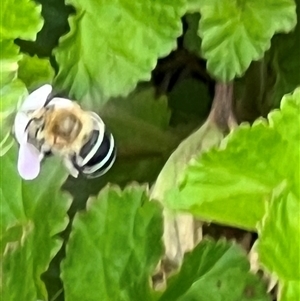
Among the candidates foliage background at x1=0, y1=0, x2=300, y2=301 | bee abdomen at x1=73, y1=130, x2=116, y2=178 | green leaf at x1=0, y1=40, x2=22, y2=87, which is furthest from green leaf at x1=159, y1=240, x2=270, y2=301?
green leaf at x1=0, y1=40, x2=22, y2=87

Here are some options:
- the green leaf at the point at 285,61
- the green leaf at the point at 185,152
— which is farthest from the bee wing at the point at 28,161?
the green leaf at the point at 285,61

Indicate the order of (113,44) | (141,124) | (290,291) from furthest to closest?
(141,124)
(113,44)
(290,291)

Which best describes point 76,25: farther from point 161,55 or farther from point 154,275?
point 154,275

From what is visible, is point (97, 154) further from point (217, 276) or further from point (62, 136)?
point (217, 276)

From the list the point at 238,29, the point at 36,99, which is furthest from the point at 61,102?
the point at 238,29

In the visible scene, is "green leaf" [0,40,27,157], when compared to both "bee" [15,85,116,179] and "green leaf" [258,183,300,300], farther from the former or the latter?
"green leaf" [258,183,300,300]

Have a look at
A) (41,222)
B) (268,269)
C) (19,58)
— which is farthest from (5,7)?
(268,269)
